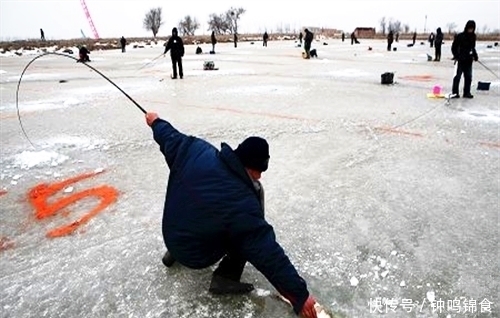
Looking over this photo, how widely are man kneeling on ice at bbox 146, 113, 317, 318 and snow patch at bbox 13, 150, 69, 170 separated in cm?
340

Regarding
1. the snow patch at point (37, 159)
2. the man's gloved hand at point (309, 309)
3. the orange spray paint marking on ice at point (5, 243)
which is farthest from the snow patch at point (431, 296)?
the snow patch at point (37, 159)

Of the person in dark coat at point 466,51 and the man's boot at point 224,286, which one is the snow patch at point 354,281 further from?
Answer: the person in dark coat at point 466,51

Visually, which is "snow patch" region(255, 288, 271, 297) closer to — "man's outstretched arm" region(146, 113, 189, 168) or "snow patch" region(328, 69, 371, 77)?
"man's outstretched arm" region(146, 113, 189, 168)

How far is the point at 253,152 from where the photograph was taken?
2252mm

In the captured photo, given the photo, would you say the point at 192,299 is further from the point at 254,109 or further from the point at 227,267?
the point at 254,109

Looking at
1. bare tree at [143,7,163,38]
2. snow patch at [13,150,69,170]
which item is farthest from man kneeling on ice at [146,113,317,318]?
bare tree at [143,7,163,38]

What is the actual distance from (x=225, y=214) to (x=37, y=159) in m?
4.13

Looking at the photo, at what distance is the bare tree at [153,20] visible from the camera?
100 meters

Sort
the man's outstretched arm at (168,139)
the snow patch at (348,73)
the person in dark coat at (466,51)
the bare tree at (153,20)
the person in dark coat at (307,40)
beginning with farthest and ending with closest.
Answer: the bare tree at (153,20) < the person in dark coat at (307,40) < the snow patch at (348,73) < the person in dark coat at (466,51) < the man's outstretched arm at (168,139)

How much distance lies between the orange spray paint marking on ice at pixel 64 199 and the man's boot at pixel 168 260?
1107 mm

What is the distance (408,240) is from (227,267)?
1.58 meters

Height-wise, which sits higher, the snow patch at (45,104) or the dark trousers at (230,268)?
the snow patch at (45,104)

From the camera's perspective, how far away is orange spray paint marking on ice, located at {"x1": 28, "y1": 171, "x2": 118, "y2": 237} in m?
3.70

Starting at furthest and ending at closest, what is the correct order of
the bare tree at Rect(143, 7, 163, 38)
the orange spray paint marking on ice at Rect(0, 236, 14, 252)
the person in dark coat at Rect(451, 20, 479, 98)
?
the bare tree at Rect(143, 7, 163, 38)
the person in dark coat at Rect(451, 20, 479, 98)
the orange spray paint marking on ice at Rect(0, 236, 14, 252)
